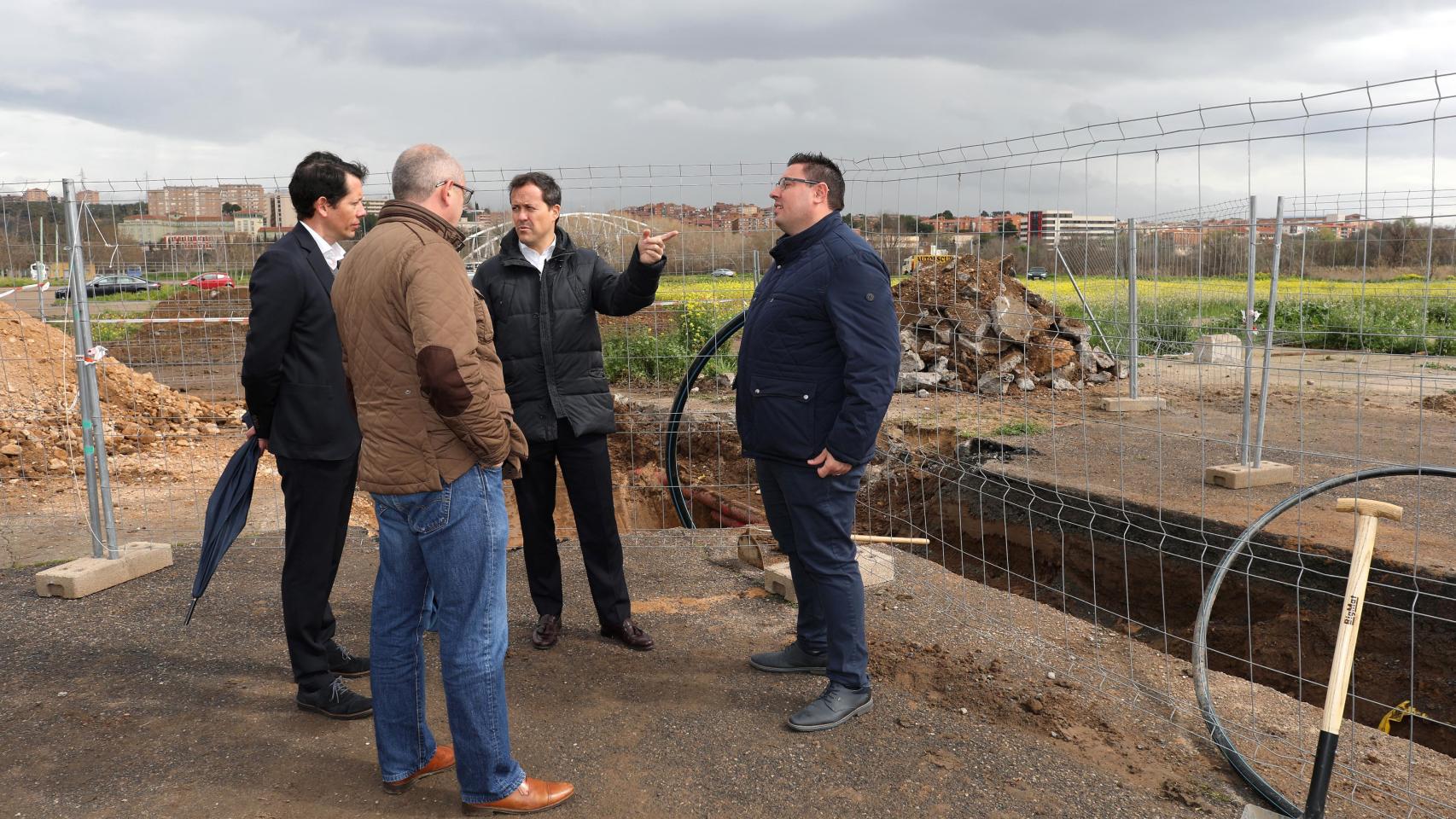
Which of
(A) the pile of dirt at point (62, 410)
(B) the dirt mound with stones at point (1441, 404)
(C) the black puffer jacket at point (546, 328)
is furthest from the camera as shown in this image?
(B) the dirt mound with stones at point (1441, 404)

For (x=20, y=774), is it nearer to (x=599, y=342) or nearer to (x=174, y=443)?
(x=599, y=342)

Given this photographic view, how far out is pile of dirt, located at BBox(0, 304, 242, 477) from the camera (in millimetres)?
8617

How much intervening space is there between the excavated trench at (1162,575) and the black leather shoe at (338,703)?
2.86 m

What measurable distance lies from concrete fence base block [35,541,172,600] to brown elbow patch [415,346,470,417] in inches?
149

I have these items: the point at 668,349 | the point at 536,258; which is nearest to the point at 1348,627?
the point at 536,258

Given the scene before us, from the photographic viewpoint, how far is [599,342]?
181 inches

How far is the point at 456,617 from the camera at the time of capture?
119 inches

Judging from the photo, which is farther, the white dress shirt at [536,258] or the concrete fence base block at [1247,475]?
the concrete fence base block at [1247,475]

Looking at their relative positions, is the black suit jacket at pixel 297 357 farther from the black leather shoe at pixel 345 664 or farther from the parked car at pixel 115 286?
the parked car at pixel 115 286

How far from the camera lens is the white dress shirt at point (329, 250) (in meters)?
3.91

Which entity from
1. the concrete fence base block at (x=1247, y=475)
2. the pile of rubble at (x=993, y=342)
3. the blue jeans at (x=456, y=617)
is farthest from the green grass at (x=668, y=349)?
the blue jeans at (x=456, y=617)

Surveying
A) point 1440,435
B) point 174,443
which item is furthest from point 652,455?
point 1440,435

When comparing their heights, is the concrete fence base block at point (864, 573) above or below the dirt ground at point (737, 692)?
above

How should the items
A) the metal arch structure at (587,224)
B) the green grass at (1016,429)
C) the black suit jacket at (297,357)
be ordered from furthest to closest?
the green grass at (1016,429) → the metal arch structure at (587,224) → the black suit jacket at (297,357)
